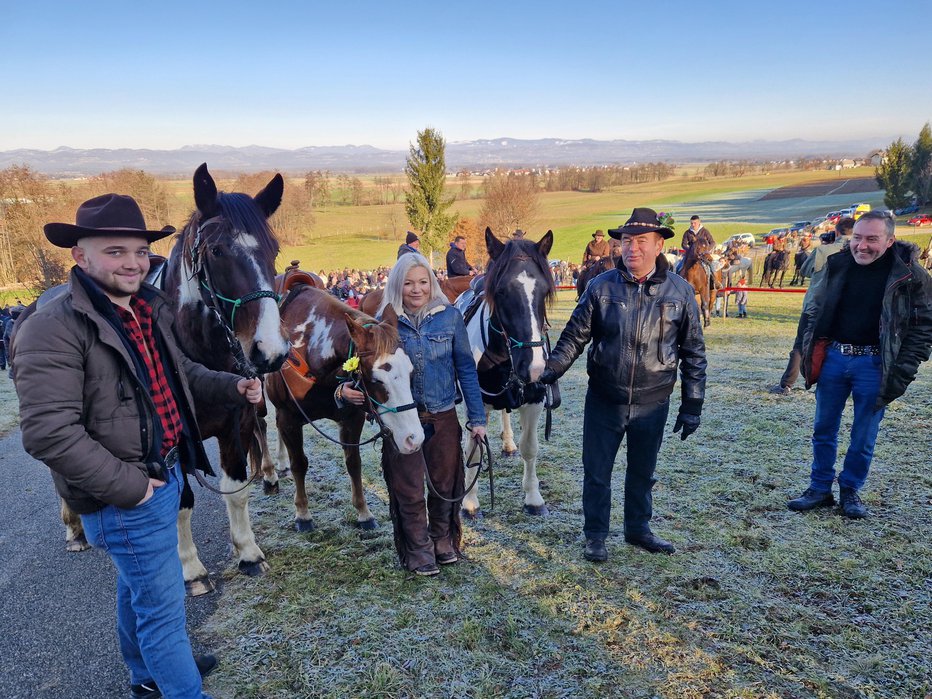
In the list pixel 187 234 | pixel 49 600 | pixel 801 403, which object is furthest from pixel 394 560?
pixel 801 403

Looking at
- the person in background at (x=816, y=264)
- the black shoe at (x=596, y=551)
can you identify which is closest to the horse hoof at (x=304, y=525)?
the black shoe at (x=596, y=551)

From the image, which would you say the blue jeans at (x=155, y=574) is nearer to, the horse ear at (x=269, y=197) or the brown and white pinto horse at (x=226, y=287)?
the brown and white pinto horse at (x=226, y=287)

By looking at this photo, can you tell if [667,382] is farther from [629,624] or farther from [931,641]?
[931,641]

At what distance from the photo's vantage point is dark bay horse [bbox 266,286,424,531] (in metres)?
3.46

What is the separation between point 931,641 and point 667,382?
2.09m

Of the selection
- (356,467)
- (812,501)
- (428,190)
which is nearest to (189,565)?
(356,467)

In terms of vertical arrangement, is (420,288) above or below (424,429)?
above

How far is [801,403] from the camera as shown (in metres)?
7.51

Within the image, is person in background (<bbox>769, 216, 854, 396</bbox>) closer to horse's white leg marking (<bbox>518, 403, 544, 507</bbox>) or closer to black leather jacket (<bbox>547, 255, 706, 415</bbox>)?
black leather jacket (<bbox>547, 255, 706, 415</bbox>)

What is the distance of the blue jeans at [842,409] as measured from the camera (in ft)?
14.0

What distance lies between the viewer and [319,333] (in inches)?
167

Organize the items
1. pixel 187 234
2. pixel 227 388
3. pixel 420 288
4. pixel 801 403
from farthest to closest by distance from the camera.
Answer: pixel 801 403, pixel 420 288, pixel 187 234, pixel 227 388

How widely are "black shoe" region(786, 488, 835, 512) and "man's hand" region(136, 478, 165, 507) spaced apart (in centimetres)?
493

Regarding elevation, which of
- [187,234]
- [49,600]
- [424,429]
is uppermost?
[187,234]
